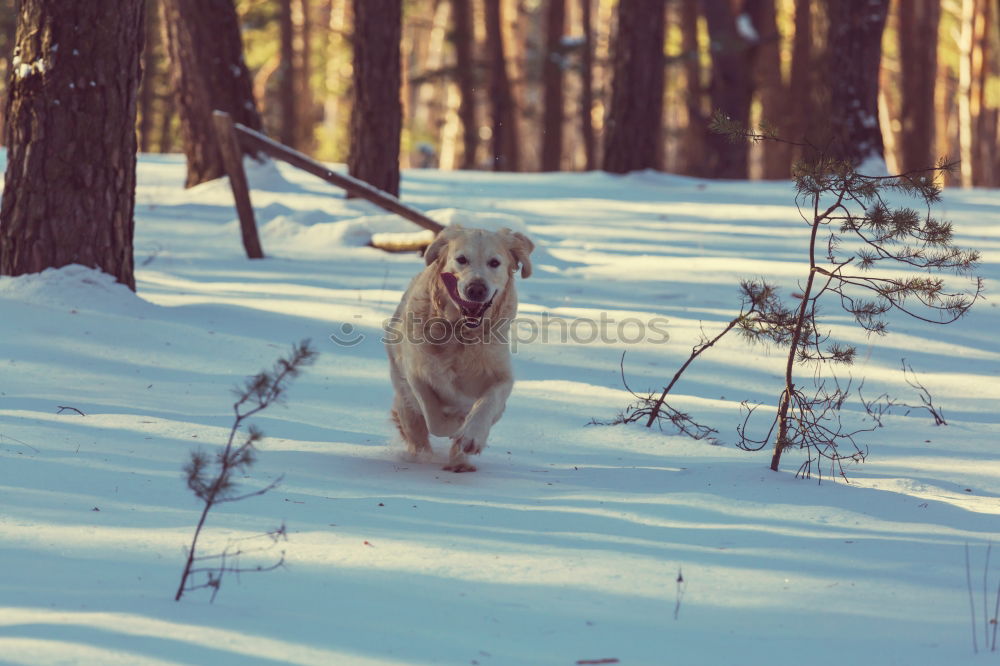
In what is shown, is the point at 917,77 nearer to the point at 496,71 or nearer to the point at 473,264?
the point at 496,71

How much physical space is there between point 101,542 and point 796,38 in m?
24.2

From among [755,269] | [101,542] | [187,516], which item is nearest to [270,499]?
[187,516]

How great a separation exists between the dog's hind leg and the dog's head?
0.59m

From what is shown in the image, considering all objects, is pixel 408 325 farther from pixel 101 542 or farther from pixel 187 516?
pixel 101 542

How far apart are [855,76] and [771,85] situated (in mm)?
13419

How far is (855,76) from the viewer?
44.5 feet

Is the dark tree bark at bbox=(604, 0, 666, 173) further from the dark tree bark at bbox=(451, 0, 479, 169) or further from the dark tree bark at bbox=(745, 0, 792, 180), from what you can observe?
the dark tree bark at bbox=(451, 0, 479, 169)

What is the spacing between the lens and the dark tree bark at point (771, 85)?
948 inches

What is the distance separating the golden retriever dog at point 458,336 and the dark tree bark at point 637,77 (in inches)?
384

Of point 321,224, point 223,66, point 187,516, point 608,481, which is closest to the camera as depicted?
point 187,516

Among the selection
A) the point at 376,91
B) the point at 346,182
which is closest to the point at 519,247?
the point at 346,182

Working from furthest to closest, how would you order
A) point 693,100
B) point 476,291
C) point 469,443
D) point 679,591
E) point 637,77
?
point 693,100 < point 637,77 < point 476,291 < point 469,443 < point 679,591

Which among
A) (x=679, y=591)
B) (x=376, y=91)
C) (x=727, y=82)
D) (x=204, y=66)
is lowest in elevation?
(x=679, y=591)

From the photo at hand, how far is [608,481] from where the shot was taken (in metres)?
5.04
